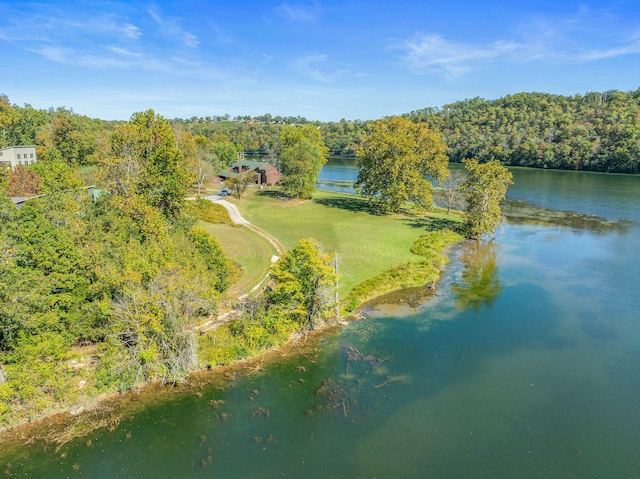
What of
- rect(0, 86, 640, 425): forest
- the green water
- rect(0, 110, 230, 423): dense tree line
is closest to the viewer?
the green water

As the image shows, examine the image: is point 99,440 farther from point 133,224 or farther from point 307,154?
point 307,154

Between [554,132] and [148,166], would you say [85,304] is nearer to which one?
[148,166]

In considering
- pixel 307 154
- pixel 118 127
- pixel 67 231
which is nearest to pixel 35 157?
pixel 307 154

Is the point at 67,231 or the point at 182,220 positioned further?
the point at 182,220

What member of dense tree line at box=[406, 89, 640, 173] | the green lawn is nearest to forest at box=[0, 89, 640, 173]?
dense tree line at box=[406, 89, 640, 173]

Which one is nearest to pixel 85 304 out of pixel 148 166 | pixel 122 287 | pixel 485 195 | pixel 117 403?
pixel 122 287

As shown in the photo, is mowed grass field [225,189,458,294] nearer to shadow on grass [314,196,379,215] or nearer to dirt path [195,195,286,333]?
shadow on grass [314,196,379,215]
